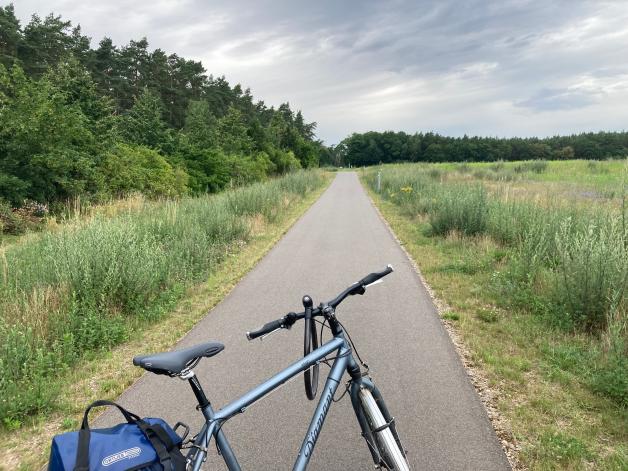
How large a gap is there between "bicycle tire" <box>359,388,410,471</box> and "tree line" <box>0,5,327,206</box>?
14.1 metres

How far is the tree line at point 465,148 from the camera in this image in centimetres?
8125

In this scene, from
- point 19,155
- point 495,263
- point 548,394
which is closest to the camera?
point 548,394

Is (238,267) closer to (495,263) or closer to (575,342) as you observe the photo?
(495,263)

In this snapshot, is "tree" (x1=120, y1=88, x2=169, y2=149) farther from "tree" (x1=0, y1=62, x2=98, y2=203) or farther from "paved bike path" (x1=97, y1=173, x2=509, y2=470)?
"paved bike path" (x1=97, y1=173, x2=509, y2=470)

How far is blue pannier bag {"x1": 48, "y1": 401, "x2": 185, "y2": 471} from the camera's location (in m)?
1.69

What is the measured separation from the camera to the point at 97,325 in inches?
207

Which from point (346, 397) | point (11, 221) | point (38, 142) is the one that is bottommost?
Result: point (346, 397)

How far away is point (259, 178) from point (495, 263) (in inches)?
1045

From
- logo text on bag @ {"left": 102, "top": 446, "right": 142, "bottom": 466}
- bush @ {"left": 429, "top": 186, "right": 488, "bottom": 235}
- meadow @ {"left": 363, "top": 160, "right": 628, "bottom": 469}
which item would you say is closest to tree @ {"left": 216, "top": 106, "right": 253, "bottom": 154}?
bush @ {"left": 429, "top": 186, "right": 488, "bottom": 235}

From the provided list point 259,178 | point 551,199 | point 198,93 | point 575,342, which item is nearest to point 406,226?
point 551,199

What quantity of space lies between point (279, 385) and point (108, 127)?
23.1 metres

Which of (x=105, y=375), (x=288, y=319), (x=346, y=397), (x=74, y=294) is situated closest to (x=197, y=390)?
(x=288, y=319)

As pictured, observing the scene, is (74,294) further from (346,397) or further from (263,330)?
(263,330)

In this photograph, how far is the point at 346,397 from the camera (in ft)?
13.7
